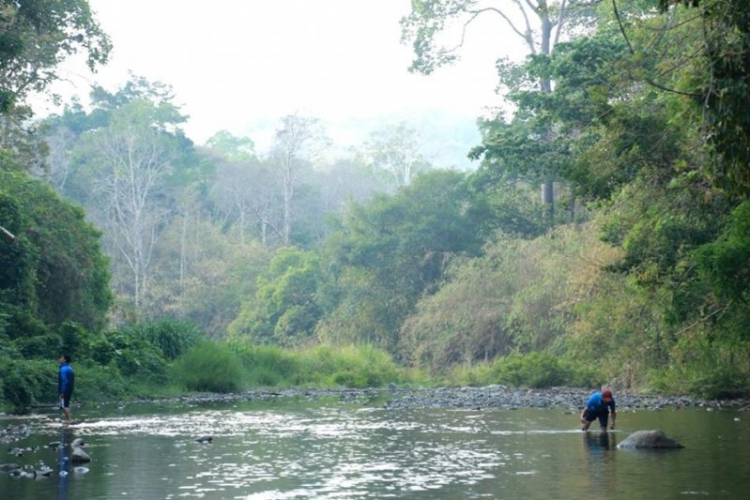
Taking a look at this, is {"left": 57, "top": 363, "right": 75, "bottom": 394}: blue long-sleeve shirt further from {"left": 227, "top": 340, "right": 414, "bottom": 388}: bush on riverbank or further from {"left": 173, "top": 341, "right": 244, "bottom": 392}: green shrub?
{"left": 227, "top": 340, "right": 414, "bottom": 388}: bush on riverbank

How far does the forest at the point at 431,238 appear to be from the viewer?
25.3 meters

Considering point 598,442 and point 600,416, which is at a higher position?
point 600,416

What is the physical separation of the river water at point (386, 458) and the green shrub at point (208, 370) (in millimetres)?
10115

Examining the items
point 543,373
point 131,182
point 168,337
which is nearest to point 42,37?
point 168,337

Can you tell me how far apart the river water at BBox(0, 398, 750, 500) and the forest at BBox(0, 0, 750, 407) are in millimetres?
3274

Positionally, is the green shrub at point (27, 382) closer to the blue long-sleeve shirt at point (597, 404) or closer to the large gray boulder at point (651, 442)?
the blue long-sleeve shirt at point (597, 404)

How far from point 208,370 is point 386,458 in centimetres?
2155

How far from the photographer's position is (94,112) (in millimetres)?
81938

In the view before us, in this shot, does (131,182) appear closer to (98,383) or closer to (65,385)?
(98,383)

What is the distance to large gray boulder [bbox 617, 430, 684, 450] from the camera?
2100 centimetres

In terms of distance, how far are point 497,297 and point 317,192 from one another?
38.7 metres

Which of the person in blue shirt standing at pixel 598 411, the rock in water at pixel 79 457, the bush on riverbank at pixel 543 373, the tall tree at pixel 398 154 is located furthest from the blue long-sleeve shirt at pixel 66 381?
the tall tree at pixel 398 154

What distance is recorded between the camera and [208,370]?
41.1m

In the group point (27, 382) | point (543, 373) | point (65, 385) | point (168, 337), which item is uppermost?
point (168, 337)
